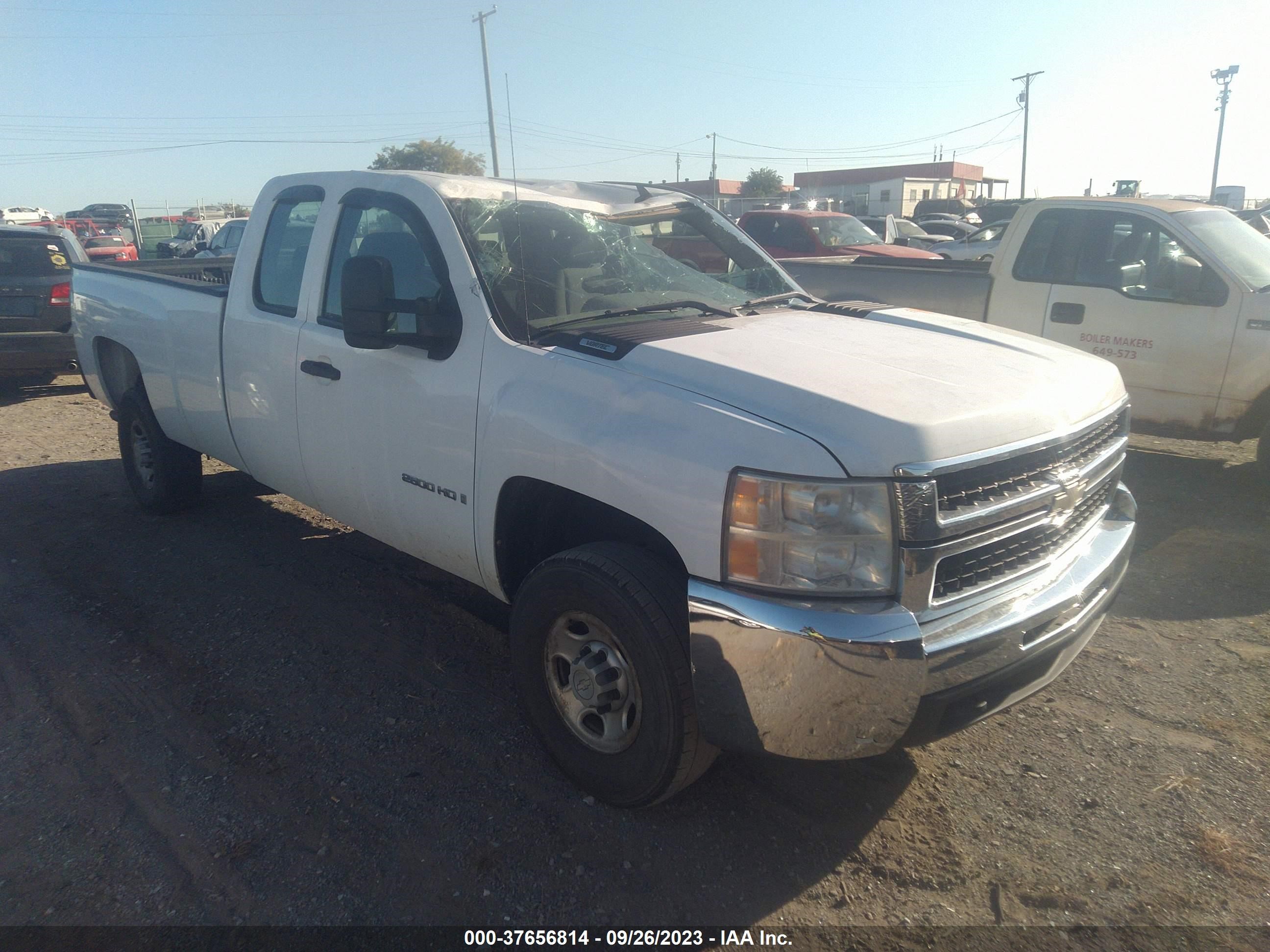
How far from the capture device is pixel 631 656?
8.74ft

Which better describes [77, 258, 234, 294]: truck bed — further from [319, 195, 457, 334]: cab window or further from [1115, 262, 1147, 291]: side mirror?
[1115, 262, 1147, 291]: side mirror

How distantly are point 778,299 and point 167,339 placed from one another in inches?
138

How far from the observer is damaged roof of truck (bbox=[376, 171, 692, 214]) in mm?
3676

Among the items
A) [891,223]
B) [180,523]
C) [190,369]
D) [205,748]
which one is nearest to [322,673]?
[205,748]

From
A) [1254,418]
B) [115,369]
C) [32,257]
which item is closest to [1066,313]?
[1254,418]

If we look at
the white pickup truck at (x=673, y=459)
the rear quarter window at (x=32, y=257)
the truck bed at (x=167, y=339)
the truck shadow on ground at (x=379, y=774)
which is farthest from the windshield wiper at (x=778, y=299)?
the rear quarter window at (x=32, y=257)

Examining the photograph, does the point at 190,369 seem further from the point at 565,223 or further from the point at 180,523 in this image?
the point at 565,223

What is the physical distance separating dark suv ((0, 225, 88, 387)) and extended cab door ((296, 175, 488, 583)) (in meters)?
6.79

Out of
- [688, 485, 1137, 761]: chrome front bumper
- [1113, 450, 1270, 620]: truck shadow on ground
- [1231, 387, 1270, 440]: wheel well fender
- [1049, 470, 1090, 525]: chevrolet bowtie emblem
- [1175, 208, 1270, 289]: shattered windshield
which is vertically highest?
[1175, 208, 1270, 289]: shattered windshield

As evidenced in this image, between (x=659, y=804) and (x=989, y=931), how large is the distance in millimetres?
1053

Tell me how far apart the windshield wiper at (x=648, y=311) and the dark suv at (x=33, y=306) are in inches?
315

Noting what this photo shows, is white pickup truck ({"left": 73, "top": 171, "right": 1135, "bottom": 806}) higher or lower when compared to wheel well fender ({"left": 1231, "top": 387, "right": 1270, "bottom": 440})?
higher

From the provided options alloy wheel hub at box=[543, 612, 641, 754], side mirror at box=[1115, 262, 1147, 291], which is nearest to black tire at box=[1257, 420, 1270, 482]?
side mirror at box=[1115, 262, 1147, 291]

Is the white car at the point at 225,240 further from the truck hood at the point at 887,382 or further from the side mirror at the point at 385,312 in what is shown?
the truck hood at the point at 887,382
